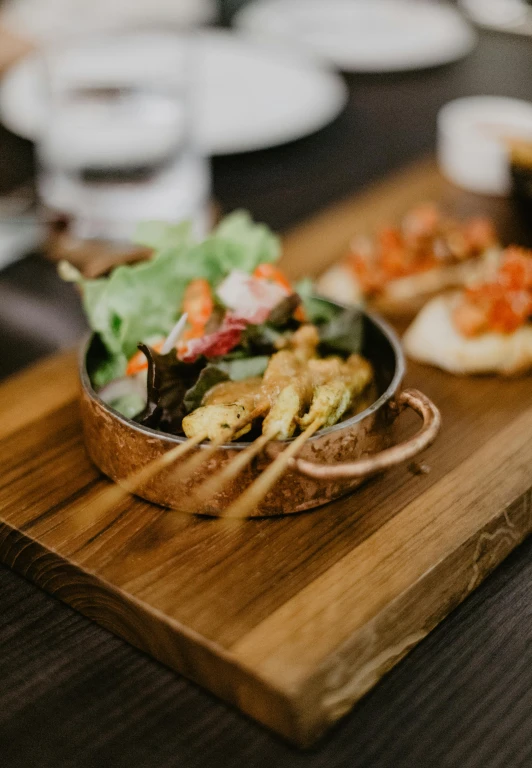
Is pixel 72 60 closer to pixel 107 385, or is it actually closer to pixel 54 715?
pixel 107 385

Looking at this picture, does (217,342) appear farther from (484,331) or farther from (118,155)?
(118,155)

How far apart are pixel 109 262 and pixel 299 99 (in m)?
1.91

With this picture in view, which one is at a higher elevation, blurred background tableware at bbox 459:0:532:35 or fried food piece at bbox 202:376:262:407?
fried food piece at bbox 202:376:262:407

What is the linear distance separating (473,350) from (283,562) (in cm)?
88

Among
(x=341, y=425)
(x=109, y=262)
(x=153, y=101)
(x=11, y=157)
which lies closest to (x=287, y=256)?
(x=109, y=262)

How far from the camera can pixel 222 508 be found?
1528 mm

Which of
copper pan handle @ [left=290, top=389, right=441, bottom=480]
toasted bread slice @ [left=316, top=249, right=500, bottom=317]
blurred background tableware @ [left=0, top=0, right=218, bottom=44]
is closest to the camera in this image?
copper pan handle @ [left=290, top=389, right=441, bottom=480]

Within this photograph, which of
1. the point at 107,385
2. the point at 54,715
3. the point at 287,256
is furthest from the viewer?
the point at 287,256

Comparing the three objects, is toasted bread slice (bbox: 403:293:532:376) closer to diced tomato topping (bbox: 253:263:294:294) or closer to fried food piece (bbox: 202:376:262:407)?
diced tomato topping (bbox: 253:263:294:294)

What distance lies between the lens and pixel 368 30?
4.70 m

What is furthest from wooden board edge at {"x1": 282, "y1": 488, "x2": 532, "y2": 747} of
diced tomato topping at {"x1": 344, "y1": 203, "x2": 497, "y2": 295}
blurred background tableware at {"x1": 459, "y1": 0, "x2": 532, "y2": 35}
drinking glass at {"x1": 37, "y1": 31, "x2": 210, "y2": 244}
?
blurred background tableware at {"x1": 459, "y1": 0, "x2": 532, "y2": 35}

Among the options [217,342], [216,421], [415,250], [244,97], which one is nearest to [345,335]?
[217,342]

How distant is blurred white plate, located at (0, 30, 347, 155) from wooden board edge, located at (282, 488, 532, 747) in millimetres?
2119

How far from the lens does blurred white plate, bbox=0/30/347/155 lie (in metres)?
3.28
